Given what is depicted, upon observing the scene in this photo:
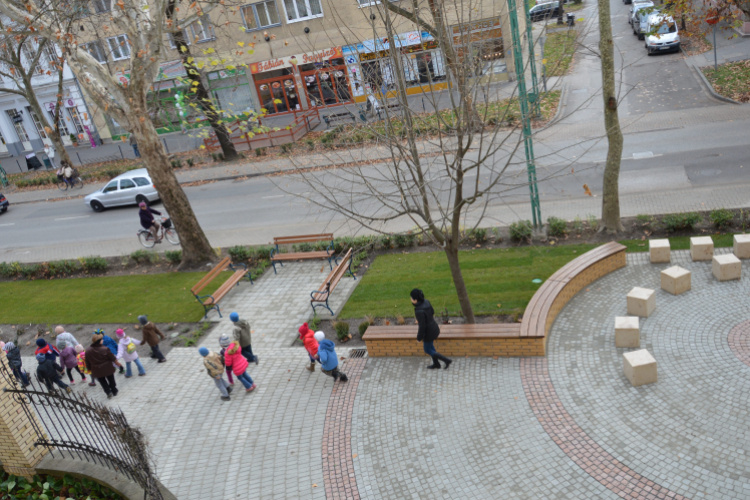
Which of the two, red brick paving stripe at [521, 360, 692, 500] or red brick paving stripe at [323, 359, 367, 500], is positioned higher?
red brick paving stripe at [323, 359, 367, 500]

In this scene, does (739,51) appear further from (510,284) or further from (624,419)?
(624,419)

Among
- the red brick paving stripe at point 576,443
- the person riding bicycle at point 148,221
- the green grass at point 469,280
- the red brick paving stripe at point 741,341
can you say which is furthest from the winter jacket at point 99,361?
the red brick paving stripe at point 741,341

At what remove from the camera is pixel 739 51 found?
27.2m

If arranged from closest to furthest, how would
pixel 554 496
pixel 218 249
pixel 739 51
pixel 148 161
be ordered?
pixel 554 496 < pixel 148 161 < pixel 218 249 < pixel 739 51

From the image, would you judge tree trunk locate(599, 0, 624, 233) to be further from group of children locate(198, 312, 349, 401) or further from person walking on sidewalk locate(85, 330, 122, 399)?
person walking on sidewalk locate(85, 330, 122, 399)

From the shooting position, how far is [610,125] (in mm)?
13078

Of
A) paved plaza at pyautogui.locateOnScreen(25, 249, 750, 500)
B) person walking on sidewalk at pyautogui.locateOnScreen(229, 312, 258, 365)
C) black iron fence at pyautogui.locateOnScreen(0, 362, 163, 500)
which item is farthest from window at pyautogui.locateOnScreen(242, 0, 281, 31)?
black iron fence at pyautogui.locateOnScreen(0, 362, 163, 500)

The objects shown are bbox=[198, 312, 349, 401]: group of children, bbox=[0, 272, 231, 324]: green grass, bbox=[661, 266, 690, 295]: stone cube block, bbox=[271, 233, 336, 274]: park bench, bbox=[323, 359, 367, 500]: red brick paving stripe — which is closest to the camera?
bbox=[323, 359, 367, 500]: red brick paving stripe

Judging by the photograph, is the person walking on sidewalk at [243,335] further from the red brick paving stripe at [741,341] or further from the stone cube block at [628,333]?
the red brick paving stripe at [741,341]

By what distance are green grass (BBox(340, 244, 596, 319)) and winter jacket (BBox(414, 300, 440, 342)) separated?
7.08 feet

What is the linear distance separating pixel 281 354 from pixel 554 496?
6218 millimetres

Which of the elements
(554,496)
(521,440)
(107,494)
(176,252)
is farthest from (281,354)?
(176,252)

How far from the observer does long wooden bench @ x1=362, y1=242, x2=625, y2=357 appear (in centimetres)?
981

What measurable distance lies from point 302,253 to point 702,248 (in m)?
9.41
